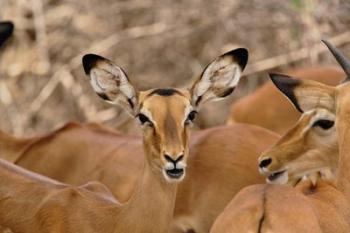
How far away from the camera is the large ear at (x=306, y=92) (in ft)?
25.4

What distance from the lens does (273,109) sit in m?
11.1

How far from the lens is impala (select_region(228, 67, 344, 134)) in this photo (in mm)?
10984

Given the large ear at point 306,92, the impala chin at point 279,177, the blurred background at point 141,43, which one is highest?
the large ear at point 306,92

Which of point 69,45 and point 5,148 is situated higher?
point 5,148

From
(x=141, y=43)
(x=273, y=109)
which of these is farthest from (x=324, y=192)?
(x=141, y=43)

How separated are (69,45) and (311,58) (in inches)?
94.7

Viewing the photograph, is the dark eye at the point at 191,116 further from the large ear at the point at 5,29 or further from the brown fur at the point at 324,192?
the large ear at the point at 5,29

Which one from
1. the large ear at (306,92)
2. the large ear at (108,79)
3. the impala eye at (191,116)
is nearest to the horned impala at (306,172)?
the large ear at (306,92)

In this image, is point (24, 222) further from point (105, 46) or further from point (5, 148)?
point (105, 46)

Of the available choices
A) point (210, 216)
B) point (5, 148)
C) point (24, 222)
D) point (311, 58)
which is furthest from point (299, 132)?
point (311, 58)

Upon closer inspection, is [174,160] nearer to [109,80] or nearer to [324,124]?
[109,80]

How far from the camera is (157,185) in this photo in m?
7.23

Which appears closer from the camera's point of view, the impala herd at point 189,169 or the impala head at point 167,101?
the impala herd at point 189,169

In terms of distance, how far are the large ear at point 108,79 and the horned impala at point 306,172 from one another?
96cm
